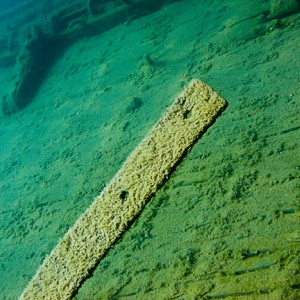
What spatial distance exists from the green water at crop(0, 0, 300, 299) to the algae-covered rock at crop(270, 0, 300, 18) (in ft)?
0.27

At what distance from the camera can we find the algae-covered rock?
5.59 meters

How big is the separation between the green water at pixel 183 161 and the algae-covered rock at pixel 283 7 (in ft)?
0.27

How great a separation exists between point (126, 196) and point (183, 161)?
1.04 ft

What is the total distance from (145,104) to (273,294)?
13.7 feet

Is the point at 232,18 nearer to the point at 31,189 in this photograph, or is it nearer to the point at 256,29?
the point at 256,29

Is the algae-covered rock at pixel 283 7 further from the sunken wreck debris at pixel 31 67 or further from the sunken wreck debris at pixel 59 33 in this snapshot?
the sunken wreck debris at pixel 31 67

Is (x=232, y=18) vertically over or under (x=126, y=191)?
under

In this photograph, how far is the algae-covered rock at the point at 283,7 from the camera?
18.3ft

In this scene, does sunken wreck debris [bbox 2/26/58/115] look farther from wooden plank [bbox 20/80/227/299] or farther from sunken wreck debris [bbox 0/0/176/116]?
wooden plank [bbox 20/80/227/299]

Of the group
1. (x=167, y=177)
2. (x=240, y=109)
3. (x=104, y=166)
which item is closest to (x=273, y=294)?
(x=167, y=177)

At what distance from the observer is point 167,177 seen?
4.30ft

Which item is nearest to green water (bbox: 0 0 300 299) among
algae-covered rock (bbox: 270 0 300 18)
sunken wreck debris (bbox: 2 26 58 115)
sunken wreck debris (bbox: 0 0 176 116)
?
algae-covered rock (bbox: 270 0 300 18)

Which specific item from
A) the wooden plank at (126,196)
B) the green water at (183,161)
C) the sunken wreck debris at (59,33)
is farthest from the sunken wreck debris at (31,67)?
the wooden plank at (126,196)

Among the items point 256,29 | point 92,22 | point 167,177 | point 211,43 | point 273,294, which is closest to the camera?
point 167,177
